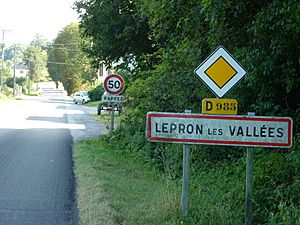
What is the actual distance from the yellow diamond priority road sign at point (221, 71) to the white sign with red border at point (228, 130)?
0.39m

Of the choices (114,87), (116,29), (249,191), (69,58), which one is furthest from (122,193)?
(69,58)

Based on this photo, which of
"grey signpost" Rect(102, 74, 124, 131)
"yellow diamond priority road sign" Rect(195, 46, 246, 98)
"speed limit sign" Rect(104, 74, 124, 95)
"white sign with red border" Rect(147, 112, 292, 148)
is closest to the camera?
"white sign with red border" Rect(147, 112, 292, 148)

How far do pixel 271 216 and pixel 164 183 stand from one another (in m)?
3.45

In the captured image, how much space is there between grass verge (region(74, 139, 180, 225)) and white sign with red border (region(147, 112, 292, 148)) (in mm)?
1139

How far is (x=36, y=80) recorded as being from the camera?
5069 inches

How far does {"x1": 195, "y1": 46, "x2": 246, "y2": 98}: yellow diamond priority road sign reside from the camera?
6.54m

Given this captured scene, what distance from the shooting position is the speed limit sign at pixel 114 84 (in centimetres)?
1812

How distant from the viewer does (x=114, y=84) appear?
18.1 metres

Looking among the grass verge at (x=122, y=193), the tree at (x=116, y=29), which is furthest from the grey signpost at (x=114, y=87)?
the grass verge at (x=122, y=193)

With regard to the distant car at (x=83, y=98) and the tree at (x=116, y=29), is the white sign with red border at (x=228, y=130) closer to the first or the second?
the tree at (x=116, y=29)

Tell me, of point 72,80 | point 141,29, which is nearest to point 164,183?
point 141,29

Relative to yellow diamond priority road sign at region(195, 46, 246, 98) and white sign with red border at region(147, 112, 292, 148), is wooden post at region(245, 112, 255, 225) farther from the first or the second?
yellow diamond priority road sign at region(195, 46, 246, 98)

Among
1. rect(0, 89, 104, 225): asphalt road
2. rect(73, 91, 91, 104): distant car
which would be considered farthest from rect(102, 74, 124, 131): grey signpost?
rect(73, 91, 91, 104): distant car

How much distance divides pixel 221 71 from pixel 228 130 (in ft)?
→ 2.49
